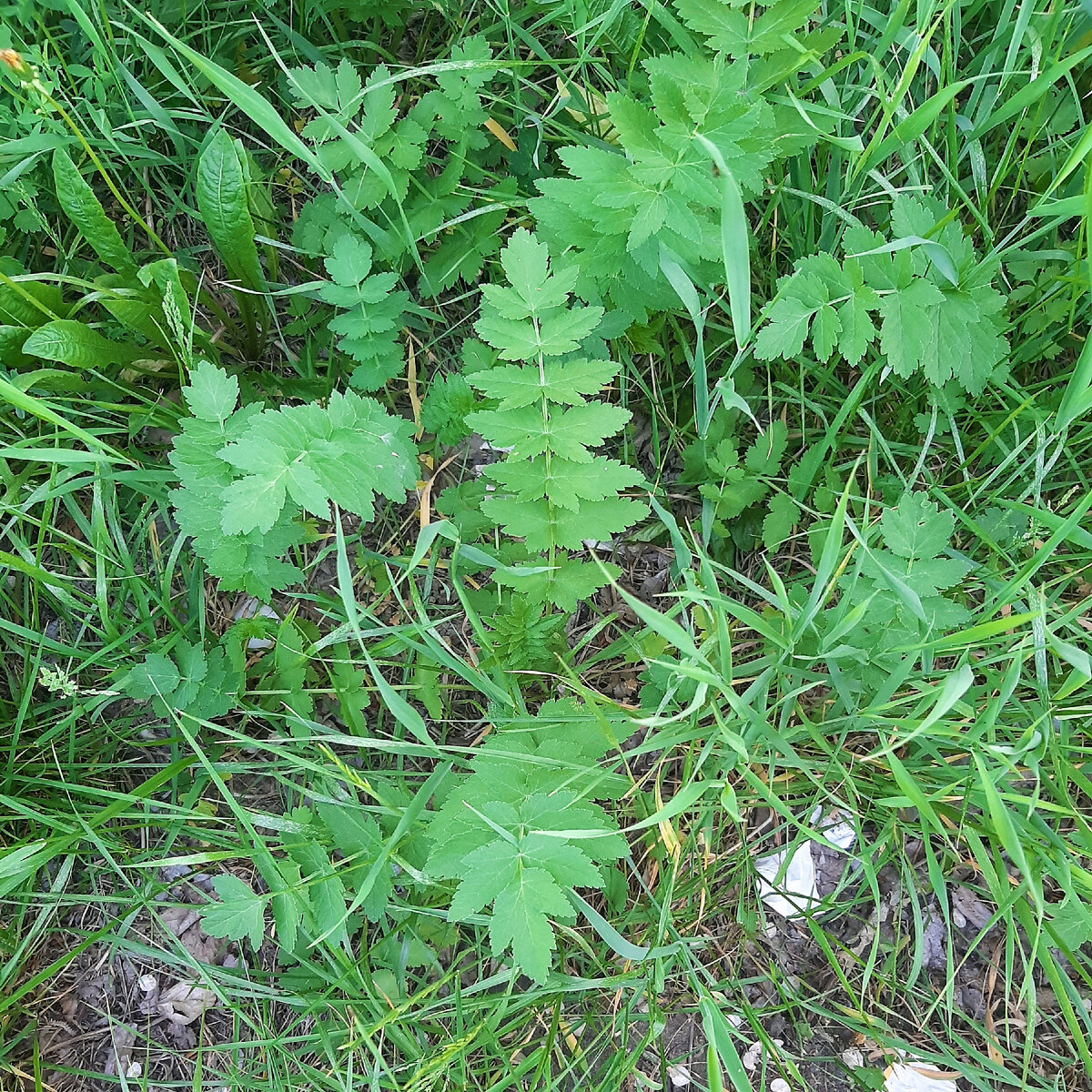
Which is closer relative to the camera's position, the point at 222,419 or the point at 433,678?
the point at 222,419

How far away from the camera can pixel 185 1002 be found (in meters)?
2.36

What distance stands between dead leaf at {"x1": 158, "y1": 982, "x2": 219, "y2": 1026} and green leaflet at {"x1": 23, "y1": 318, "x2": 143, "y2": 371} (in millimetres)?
1653

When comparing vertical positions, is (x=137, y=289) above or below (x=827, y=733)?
above

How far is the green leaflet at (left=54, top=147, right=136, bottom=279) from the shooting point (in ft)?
6.75

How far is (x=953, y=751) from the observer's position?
2.15 meters

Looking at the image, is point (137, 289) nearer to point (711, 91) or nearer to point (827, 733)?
point (711, 91)

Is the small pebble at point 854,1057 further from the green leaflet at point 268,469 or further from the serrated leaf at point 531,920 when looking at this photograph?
the green leaflet at point 268,469

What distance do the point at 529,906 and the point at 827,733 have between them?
3.16 ft

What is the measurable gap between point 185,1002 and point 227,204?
2.09m

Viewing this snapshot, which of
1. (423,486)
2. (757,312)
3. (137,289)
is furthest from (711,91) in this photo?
(137,289)

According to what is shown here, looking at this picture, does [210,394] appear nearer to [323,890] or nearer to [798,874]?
[323,890]

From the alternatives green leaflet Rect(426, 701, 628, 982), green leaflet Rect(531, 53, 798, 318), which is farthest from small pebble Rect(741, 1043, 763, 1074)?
green leaflet Rect(531, 53, 798, 318)

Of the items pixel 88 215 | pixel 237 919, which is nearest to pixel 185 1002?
pixel 237 919

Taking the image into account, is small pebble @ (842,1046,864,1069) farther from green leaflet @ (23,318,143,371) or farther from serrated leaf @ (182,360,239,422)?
green leaflet @ (23,318,143,371)
